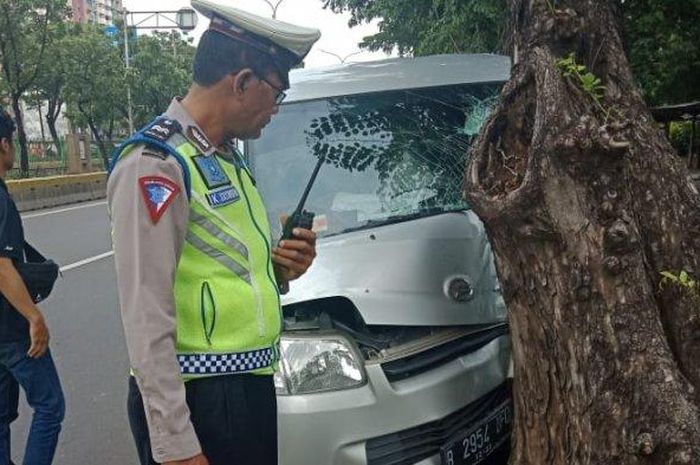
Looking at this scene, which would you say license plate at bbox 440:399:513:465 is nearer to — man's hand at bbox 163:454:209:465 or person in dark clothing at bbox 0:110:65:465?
man's hand at bbox 163:454:209:465

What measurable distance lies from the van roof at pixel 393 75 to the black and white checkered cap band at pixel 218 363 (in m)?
1.95

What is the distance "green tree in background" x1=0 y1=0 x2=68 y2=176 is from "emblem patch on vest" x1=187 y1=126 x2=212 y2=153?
979 inches

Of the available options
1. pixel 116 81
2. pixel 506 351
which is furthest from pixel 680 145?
pixel 116 81

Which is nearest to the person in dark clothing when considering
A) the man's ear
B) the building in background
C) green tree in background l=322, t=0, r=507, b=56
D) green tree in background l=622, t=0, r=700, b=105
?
the man's ear

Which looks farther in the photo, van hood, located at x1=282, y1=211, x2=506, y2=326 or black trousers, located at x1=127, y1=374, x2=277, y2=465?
van hood, located at x1=282, y1=211, x2=506, y2=326

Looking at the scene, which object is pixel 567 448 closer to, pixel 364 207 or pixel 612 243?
pixel 612 243

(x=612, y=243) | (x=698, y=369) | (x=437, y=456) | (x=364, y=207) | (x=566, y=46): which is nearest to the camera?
(x=612, y=243)

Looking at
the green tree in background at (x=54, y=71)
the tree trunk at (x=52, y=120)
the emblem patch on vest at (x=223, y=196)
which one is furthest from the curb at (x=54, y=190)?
the emblem patch on vest at (x=223, y=196)

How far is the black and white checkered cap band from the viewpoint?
71.2 inches

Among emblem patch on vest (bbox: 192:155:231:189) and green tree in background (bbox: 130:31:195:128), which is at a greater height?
green tree in background (bbox: 130:31:195:128)

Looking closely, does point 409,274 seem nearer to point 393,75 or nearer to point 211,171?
point 211,171

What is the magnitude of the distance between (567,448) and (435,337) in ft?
2.36

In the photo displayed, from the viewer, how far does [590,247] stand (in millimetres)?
1999

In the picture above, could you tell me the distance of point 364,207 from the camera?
11.1 ft
